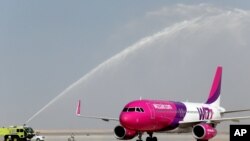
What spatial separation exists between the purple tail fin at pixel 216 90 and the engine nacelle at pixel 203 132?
15.5 m

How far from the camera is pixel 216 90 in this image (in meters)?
62.3

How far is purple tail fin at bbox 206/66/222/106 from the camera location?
199 feet

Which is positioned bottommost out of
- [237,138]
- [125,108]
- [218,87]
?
[237,138]

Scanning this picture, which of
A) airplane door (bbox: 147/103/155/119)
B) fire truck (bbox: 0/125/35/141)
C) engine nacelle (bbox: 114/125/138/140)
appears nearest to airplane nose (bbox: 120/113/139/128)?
airplane door (bbox: 147/103/155/119)

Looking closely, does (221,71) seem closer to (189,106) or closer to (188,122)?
(189,106)

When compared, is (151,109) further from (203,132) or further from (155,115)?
(203,132)

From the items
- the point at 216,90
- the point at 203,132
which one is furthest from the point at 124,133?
the point at 216,90

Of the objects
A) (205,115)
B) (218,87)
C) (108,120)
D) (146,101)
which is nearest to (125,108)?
(146,101)

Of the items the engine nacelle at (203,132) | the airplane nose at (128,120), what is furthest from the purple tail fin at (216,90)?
the airplane nose at (128,120)

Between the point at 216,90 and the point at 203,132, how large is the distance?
61.1 feet

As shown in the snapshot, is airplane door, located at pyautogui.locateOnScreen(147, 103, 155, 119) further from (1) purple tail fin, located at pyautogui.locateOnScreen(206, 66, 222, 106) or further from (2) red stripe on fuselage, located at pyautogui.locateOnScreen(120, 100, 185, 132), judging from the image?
(1) purple tail fin, located at pyautogui.locateOnScreen(206, 66, 222, 106)

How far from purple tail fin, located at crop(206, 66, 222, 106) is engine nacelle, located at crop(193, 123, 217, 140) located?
50.8 ft

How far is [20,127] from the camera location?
53625 millimetres

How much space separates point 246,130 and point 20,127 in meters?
40.7
